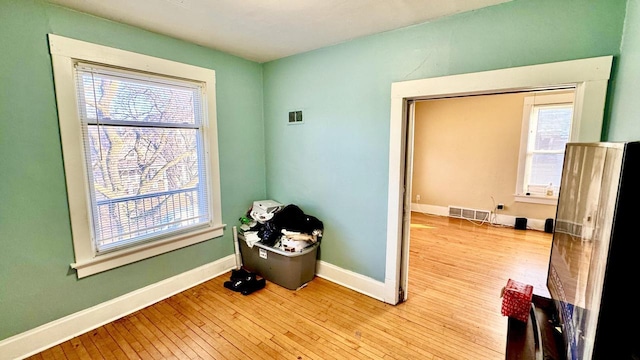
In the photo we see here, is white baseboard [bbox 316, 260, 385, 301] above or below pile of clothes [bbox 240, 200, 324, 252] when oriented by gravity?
below

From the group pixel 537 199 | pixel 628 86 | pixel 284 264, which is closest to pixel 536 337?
pixel 628 86

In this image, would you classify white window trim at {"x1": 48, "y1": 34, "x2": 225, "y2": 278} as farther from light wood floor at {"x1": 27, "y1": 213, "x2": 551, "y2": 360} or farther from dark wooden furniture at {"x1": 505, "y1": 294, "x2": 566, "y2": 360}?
dark wooden furniture at {"x1": 505, "y1": 294, "x2": 566, "y2": 360}

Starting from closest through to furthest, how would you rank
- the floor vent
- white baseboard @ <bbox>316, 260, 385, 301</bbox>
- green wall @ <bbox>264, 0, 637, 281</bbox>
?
1. green wall @ <bbox>264, 0, 637, 281</bbox>
2. white baseboard @ <bbox>316, 260, 385, 301</bbox>
3. the floor vent

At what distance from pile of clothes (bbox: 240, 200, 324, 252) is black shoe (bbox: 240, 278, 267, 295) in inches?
14.5

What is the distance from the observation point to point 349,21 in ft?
6.66

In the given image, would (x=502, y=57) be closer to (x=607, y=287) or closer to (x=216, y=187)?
(x=607, y=287)

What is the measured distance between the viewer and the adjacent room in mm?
1713

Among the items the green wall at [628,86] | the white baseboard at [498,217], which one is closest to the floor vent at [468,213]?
the white baseboard at [498,217]

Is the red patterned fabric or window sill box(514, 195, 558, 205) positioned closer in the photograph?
the red patterned fabric

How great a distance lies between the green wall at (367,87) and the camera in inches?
62.9

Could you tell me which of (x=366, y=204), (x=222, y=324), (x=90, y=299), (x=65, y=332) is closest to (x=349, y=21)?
(x=366, y=204)

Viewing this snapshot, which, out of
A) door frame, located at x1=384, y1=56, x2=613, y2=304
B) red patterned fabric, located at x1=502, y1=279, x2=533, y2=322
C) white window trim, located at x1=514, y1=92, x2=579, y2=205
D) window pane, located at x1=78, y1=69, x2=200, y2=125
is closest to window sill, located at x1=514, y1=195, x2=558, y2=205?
white window trim, located at x1=514, y1=92, x2=579, y2=205

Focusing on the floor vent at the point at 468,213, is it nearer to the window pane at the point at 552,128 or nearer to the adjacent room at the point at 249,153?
the window pane at the point at 552,128

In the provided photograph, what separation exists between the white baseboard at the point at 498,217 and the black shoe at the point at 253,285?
155 inches
